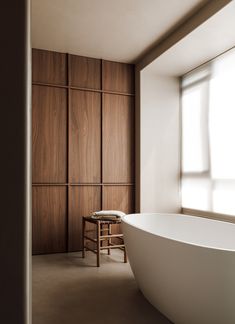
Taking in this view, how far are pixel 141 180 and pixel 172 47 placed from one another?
5.73ft

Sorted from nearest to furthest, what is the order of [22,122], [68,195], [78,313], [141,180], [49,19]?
[22,122] < [78,313] < [49,19] < [68,195] < [141,180]

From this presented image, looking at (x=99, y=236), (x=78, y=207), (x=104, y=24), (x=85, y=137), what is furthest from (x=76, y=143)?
(x=104, y=24)

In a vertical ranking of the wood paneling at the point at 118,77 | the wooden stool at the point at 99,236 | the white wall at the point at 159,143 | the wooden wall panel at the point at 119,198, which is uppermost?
the wood paneling at the point at 118,77

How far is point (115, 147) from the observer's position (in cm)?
428

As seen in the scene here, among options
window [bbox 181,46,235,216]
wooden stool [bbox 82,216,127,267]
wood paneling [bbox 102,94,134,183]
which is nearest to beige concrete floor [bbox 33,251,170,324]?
wooden stool [bbox 82,216,127,267]

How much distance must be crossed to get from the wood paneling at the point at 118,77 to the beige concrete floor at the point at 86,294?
231cm

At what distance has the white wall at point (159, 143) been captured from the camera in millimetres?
4277

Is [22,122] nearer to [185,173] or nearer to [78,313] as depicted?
[78,313]

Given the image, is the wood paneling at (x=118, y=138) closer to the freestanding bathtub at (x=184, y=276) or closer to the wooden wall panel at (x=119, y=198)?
the wooden wall panel at (x=119, y=198)

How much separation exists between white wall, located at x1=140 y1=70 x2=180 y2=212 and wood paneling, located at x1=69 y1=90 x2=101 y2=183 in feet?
2.02

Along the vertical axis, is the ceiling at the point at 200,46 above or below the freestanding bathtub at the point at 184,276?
above

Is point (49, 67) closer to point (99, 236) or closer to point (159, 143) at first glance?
point (159, 143)

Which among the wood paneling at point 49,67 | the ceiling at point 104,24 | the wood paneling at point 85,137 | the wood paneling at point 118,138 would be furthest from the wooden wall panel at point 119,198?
the ceiling at point 104,24

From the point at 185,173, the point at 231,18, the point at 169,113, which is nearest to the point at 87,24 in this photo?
the point at 231,18
